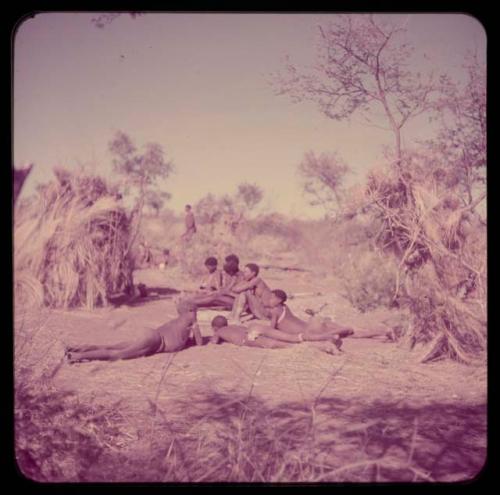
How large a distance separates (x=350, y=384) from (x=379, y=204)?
3.96 ft

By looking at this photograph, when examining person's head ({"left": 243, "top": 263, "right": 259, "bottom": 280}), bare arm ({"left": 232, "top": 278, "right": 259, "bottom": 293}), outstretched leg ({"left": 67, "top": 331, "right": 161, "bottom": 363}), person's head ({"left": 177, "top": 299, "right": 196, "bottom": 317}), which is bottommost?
outstretched leg ({"left": 67, "top": 331, "right": 161, "bottom": 363})

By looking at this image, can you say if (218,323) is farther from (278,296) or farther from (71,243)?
(71,243)

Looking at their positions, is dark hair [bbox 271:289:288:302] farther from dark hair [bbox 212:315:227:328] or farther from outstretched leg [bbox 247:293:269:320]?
dark hair [bbox 212:315:227:328]

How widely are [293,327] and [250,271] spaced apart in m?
0.48

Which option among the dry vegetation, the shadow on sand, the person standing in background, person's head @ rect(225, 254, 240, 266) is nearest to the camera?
the dry vegetation

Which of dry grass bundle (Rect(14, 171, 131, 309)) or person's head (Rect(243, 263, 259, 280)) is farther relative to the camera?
person's head (Rect(243, 263, 259, 280))

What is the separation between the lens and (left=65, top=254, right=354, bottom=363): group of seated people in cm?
339

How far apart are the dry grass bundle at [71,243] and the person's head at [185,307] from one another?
2.40ft

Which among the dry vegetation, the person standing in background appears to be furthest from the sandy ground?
the person standing in background

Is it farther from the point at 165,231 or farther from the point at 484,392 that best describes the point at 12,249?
the point at 484,392

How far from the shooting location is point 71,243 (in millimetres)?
4102

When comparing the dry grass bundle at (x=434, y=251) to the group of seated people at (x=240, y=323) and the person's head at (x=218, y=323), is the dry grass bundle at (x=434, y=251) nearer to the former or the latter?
the group of seated people at (x=240, y=323)

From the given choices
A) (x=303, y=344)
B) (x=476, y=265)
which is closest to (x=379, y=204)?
(x=476, y=265)

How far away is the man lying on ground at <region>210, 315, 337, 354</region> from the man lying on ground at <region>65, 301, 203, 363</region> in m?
0.15
